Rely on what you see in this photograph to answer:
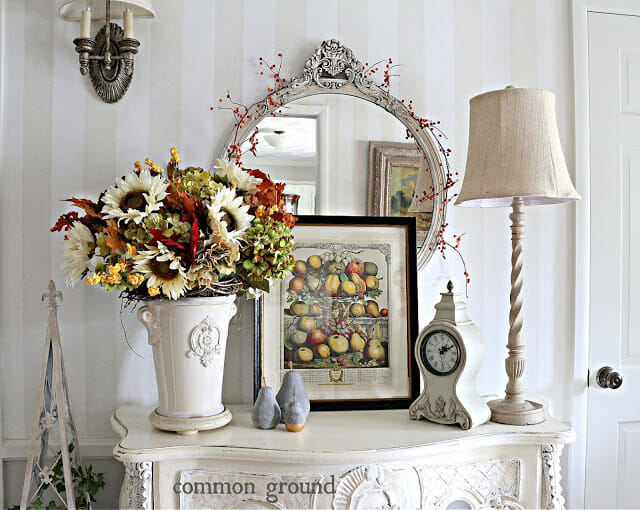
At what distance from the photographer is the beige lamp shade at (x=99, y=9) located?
1.72 meters

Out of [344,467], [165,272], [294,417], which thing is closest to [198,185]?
[165,272]

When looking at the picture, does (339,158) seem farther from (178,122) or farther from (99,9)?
(99,9)

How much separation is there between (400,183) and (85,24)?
3.44 feet

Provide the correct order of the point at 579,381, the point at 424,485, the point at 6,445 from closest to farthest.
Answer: the point at 424,485, the point at 6,445, the point at 579,381

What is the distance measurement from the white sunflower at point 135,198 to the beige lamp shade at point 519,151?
0.82 m

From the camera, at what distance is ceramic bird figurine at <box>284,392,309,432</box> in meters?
1.50

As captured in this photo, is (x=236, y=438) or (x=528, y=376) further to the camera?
(x=528, y=376)

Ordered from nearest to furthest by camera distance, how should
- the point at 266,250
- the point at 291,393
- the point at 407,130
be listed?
the point at 266,250, the point at 291,393, the point at 407,130

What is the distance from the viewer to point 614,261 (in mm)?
2066

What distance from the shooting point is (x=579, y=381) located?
6.66 feet

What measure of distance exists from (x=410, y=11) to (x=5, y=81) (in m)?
1.30

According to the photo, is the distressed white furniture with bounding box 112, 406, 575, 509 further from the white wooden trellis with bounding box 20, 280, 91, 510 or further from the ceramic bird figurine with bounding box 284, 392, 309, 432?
the white wooden trellis with bounding box 20, 280, 91, 510

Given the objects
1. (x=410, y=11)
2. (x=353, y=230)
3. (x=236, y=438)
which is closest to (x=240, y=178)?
(x=353, y=230)

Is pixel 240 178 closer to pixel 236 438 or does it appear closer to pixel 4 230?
pixel 236 438
